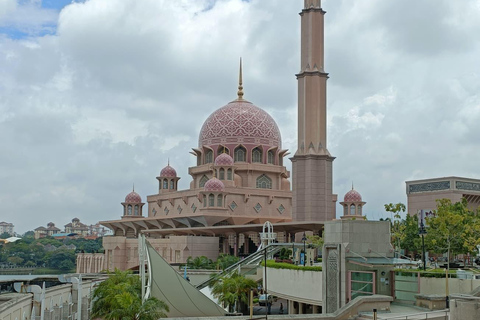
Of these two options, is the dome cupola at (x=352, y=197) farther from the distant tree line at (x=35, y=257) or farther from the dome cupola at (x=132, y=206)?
the distant tree line at (x=35, y=257)

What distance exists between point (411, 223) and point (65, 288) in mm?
35986

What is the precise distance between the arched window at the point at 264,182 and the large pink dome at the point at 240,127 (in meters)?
3.91

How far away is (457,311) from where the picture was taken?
17.4 m

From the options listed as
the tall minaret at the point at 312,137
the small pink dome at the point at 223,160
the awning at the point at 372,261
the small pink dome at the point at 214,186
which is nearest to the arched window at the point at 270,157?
the small pink dome at the point at 223,160

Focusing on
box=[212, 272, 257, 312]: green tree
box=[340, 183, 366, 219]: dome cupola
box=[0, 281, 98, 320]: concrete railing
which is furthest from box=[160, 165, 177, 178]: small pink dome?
box=[212, 272, 257, 312]: green tree

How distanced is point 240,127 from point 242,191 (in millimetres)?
9045

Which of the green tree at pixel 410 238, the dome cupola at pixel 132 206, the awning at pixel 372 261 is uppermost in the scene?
the dome cupola at pixel 132 206

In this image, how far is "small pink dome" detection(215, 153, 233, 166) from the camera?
71938 millimetres

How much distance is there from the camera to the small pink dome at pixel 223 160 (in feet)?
236

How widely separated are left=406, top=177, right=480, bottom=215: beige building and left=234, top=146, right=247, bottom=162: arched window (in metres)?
19.1

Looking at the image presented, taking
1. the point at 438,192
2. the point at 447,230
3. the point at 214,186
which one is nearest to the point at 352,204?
the point at 438,192

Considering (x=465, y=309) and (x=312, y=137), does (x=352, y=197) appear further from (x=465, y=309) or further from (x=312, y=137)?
(x=465, y=309)

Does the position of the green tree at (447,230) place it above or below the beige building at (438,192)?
below

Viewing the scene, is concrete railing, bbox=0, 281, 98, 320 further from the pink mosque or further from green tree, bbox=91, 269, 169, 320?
the pink mosque
